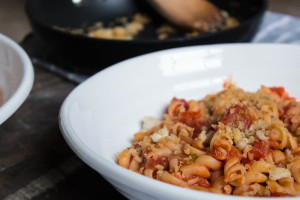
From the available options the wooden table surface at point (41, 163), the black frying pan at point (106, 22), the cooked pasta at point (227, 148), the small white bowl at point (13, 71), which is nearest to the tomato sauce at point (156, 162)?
the cooked pasta at point (227, 148)

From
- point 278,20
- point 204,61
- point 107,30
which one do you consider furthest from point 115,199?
point 278,20

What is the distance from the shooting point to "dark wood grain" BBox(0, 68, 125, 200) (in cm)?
88

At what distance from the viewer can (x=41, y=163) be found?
0.98 meters

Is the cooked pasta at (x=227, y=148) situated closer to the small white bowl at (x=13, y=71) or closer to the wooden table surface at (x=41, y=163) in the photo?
the wooden table surface at (x=41, y=163)

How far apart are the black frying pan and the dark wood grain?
0.65 ft

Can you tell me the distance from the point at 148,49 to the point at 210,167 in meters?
0.57

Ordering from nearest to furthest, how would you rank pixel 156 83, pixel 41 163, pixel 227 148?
pixel 227 148 → pixel 41 163 → pixel 156 83

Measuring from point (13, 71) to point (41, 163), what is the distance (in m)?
0.24

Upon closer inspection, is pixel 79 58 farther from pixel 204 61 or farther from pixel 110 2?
pixel 110 2

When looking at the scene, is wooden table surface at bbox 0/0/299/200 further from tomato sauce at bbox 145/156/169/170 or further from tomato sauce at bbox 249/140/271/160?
tomato sauce at bbox 249/140/271/160

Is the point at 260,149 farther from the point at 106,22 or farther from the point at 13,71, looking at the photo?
the point at 106,22

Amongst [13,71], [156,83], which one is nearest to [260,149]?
[156,83]

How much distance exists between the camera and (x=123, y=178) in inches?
24.5

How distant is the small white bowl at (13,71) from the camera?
892mm
